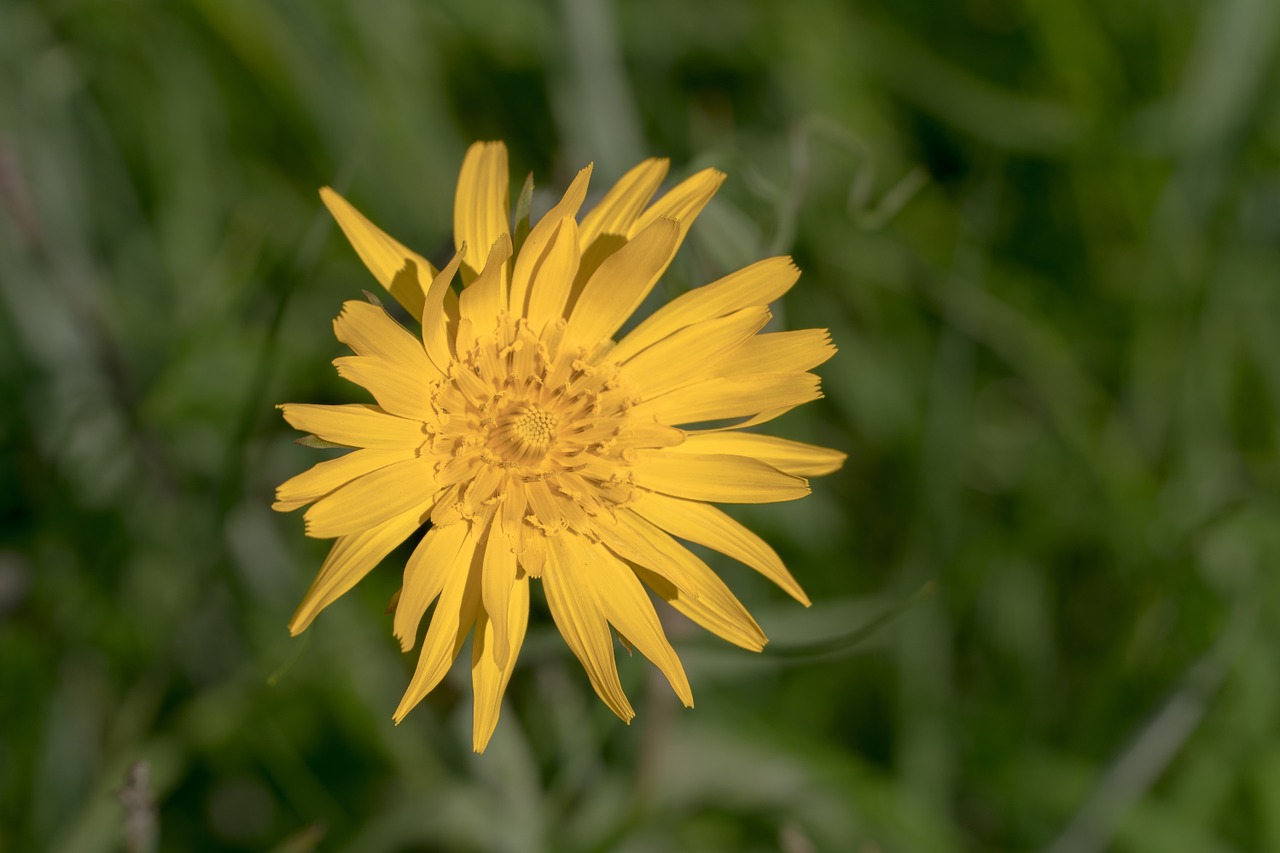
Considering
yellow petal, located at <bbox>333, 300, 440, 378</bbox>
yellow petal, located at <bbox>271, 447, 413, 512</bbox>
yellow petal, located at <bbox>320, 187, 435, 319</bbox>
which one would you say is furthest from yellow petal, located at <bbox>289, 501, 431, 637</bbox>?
yellow petal, located at <bbox>320, 187, 435, 319</bbox>

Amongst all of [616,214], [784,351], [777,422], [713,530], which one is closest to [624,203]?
[616,214]

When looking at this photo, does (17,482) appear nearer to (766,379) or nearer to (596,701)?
(596,701)

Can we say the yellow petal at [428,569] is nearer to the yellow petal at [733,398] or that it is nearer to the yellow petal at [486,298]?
the yellow petal at [486,298]

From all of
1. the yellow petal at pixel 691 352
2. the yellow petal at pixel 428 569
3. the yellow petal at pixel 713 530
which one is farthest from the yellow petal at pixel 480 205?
the yellow petal at pixel 713 530

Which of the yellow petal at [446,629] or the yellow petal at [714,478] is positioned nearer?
the yellow petal at [446,629]

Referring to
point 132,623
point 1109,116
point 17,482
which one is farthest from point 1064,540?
point 17,482

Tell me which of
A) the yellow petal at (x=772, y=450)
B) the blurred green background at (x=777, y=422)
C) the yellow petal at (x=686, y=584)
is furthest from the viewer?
the blurred green background at (x=777, y=422)

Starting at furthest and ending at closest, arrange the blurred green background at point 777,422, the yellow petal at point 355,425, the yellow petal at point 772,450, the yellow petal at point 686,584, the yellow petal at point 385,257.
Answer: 1. the blurred green background at point 777,422
2. the yellow petal at point 772,450
3. the yellow petal at point 686,584
4. the yellow petal at point 385,257
5. the yellow petal at point 355,425

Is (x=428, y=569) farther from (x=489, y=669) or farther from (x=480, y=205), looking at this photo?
(x=480, y=205)

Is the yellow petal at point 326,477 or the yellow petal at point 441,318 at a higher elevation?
the yellow petal at point 441,318
